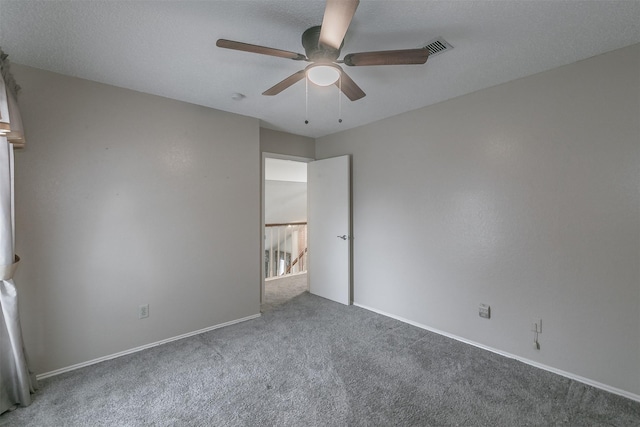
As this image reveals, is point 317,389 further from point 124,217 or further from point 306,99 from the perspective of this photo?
point 306,99

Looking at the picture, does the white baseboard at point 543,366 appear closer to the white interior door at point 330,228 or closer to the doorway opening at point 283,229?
the white interior door at point 330,228

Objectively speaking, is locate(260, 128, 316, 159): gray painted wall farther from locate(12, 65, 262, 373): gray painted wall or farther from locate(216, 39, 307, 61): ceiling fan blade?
locate(216, 39, 307, 61): ceiling fan blade

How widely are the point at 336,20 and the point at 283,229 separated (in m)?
5.05

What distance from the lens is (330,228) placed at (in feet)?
13.4

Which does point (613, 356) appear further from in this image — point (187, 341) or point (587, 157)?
point (187, 341)

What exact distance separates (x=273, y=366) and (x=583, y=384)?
7.93 feet

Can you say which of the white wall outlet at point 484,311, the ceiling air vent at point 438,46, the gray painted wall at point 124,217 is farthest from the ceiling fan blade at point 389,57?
the white wall outlet at point 484,311

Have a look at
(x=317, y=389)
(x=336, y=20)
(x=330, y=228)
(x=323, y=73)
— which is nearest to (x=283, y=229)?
(x=330, y=228)

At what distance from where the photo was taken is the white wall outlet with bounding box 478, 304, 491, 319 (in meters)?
2.63

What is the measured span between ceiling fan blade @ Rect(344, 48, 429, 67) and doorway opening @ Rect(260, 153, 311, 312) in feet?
8.28

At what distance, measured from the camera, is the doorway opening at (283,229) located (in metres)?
4.18

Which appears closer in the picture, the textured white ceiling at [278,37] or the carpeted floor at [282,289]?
the textured white ceiling at [278,37]

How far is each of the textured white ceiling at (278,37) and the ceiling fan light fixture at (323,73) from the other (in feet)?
1.01

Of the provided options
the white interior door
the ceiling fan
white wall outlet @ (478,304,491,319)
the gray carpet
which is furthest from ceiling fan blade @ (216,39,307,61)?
white wall outlet @ (478,304,491,319)
